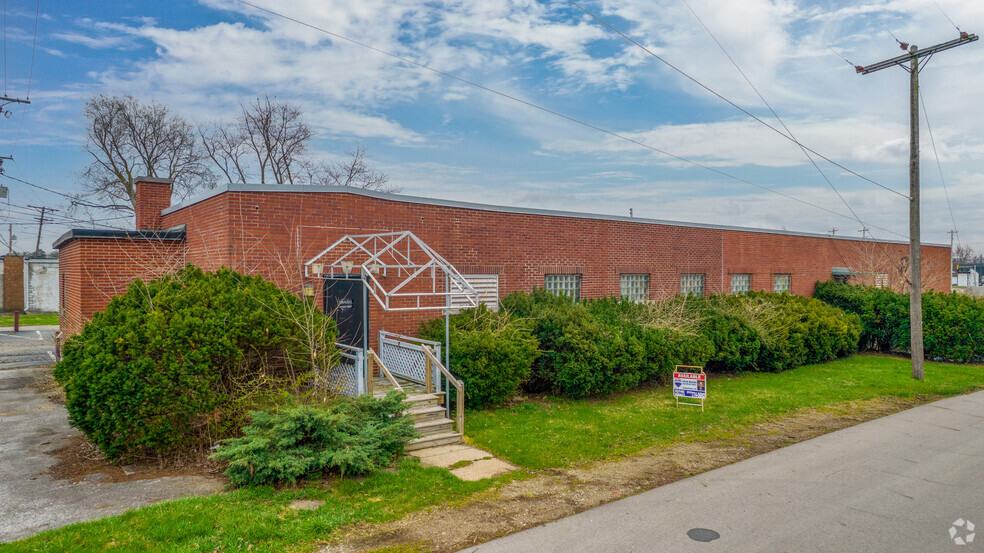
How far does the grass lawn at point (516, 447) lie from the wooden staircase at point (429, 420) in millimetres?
487

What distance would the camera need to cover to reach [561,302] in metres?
13.7

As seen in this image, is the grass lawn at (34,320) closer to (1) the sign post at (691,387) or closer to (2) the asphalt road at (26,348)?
(2) the asphalt road at (26,348)

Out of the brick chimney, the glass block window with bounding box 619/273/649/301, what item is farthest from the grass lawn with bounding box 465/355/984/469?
the brick chimney

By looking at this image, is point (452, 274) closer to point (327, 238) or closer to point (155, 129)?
point (327, 238)

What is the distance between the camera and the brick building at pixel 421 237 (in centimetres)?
1191

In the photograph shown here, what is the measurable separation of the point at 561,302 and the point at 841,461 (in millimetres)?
6455

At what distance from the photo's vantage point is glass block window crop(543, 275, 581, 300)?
17094 millimetres

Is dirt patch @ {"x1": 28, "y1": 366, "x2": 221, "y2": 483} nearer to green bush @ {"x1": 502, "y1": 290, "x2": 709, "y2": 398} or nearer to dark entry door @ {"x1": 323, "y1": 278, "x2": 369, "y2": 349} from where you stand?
dark entry door @ {"x1": 323, "y1": 278, "x2": 369, "y2": 349}

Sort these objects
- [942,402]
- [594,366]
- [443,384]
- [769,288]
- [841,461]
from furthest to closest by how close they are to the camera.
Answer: [769,288] < [942,402] < [594,366] < [443,384] < [841,461]

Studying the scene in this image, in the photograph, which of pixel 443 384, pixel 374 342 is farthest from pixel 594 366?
pixel 374 342

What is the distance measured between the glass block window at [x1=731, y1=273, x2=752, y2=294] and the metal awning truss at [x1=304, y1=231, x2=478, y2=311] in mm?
13245

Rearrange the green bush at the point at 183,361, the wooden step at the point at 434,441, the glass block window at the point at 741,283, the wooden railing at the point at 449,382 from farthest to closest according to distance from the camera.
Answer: the glass block window at the point at 741,283 < the wooden railing at the point at 449,382 < the wooden step at the point at 434,441 < the green bush at the point at 183,361

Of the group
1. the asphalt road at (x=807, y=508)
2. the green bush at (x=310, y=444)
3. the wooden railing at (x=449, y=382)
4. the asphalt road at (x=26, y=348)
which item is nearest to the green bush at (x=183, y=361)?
the green bush at (x=310, y=444)

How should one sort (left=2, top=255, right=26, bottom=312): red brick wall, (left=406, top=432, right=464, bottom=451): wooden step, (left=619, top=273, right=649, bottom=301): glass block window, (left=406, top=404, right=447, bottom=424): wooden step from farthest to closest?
(left=2, top=255, right=26, bottom=312): red brick wall < (left=619, top=273, right=649, bottom=301): glass block window < (left=406, top=404, right=447, bottom=424): wooden step < (left=406, top=432, right=464, bottom=451): wooden step
